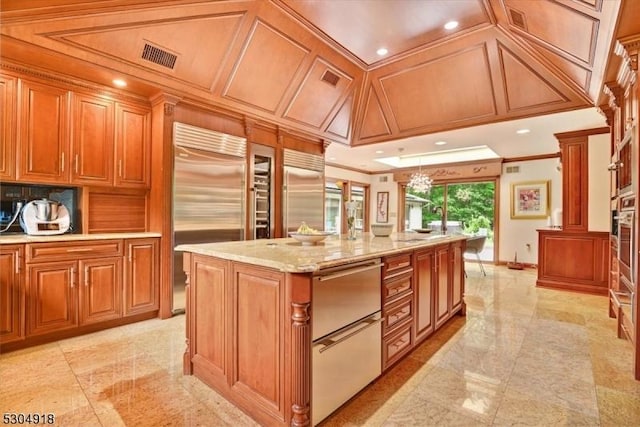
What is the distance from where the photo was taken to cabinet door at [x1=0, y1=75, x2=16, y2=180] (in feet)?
8.77

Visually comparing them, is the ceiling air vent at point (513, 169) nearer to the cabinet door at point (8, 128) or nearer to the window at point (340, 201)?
the window at point (340, 201)

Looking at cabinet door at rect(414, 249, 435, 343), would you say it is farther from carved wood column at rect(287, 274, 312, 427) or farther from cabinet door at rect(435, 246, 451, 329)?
carved wood column at rect(287, 274, 312, 427)

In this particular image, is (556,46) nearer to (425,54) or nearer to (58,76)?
(425,54)

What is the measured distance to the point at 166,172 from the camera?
11.2 ft

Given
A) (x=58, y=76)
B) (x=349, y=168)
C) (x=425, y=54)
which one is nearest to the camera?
(x=58, y=76)

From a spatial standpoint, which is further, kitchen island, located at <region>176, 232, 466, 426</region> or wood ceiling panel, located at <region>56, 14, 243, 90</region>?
wood ceiling panel, located at <region>56, 14, 243, 90</region>

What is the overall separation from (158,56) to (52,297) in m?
2.45

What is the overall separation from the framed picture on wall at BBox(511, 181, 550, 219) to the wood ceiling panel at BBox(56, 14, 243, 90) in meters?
6.75

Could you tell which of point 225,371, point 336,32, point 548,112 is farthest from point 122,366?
point 548,112

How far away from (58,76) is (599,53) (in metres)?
4.86

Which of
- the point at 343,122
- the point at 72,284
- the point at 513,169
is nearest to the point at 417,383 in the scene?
the point at 72,284

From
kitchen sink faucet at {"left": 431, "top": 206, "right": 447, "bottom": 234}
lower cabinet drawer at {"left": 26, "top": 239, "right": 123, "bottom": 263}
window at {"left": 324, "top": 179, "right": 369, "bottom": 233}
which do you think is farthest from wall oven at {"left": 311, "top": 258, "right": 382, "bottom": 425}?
kitchen sink faucet at {"left": 431, "top": 206, "right": 447, "bottom": 234}

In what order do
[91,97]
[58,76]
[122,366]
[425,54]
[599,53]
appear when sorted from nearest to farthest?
[122,366] < [599,53] < [58,76] < [91,97] < [425,54]

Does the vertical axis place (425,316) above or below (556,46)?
below
